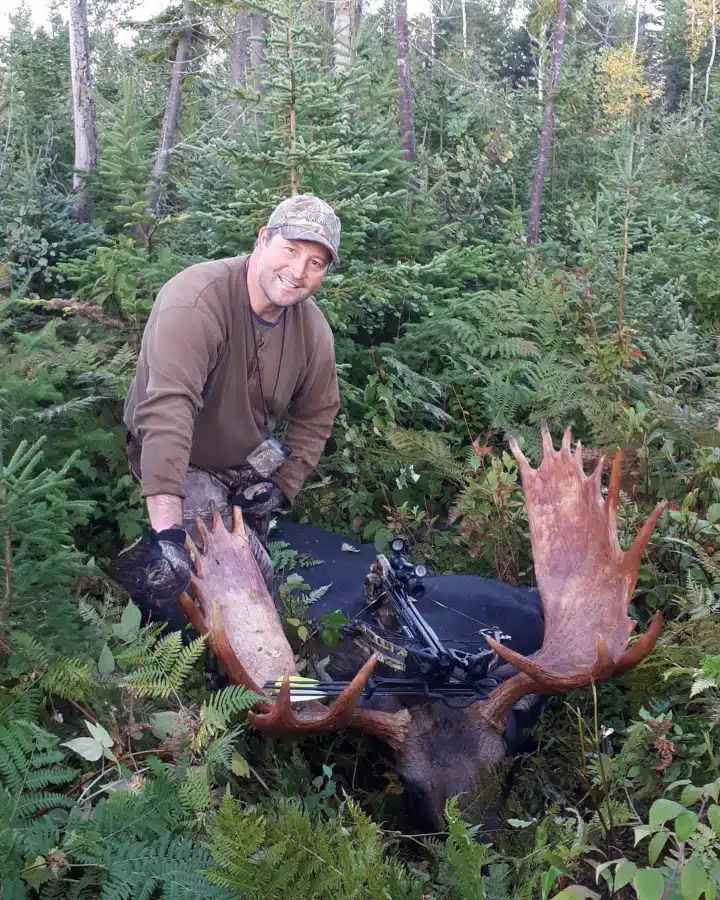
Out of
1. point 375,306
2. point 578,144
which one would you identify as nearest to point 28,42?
point 578,144

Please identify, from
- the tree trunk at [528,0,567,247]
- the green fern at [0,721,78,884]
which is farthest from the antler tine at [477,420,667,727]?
the tree trunk at [528,0,567,247]

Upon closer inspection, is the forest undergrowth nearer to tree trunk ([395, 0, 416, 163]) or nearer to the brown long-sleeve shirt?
tree trunk ([395, 0, 416, 163])

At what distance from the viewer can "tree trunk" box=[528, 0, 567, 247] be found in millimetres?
9016

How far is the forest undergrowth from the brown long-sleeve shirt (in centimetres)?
47

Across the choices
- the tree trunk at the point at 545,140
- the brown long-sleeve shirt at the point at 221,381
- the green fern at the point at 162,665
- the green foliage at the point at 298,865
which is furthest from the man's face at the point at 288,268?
the tree trunk at the point at 545,140

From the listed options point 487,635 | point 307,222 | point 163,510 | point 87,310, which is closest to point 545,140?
point 87,310

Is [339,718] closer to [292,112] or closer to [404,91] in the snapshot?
[292,112]

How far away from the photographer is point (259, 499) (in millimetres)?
4332

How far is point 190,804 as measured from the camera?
2.48 metres

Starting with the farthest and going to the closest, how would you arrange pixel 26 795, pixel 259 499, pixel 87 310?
1. pixel 87 310
2. pixel 259 499
3. pixel 26 795

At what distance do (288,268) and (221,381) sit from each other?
2.14 feet

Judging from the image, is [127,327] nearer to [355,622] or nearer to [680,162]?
[355,622]

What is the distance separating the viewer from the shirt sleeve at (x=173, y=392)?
3484mm

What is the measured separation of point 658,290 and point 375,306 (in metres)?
2.44
